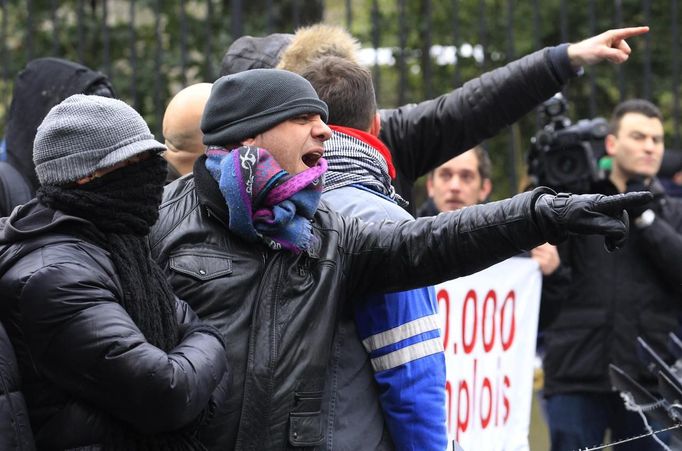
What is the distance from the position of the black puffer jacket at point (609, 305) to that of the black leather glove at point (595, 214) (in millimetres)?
2928

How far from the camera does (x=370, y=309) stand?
266 cm

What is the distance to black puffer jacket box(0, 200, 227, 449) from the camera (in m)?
2.13

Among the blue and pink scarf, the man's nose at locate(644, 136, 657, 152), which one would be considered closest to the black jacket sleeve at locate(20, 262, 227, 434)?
the blue and pink scarf

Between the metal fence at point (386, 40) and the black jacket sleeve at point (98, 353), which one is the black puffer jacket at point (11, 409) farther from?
the metal fence at point (386, 40)

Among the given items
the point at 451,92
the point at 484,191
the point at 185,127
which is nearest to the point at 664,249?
the point at 484,191

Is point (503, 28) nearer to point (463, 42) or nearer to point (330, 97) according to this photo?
point (463, 42)

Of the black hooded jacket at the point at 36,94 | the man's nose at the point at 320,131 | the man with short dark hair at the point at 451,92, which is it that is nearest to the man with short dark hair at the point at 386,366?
the man's nose at the point at 320,131

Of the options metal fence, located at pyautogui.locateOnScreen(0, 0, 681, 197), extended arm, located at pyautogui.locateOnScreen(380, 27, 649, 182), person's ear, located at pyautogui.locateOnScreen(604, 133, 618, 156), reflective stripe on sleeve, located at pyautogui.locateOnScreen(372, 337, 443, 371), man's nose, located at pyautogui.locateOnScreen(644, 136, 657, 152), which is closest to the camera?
reflective stripe on sleeve, located at pyautogui.locateOnScreen(372, 337, 443, 371)


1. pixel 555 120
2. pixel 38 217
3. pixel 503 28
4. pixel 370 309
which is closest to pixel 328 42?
pixel 370 309

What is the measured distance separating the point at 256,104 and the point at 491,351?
2549 mm

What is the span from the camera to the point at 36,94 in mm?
3990

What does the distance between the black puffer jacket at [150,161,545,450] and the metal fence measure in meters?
3.42

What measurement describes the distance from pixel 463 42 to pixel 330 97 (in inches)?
200

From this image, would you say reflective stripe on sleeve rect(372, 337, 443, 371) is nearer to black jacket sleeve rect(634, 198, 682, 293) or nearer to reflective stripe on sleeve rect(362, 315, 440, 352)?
reflective stripe on sleeve rect(362, 315, 440, 352)
